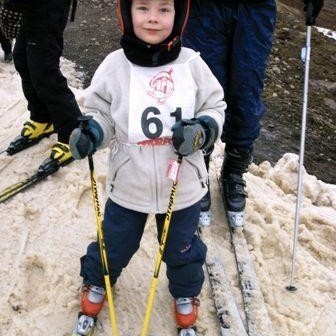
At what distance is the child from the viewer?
2.37 metres

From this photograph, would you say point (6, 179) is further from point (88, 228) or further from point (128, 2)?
point (128, 2)

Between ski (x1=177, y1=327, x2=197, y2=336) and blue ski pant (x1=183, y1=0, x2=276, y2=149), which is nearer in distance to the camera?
ski (x1=177, y1=327, x2=197, y2=336)

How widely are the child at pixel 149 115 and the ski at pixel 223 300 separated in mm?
607

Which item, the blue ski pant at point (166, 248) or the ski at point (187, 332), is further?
the ski at point (187, 332)

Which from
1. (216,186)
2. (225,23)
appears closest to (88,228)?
(216,186)

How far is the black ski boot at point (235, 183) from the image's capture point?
12.0 feet

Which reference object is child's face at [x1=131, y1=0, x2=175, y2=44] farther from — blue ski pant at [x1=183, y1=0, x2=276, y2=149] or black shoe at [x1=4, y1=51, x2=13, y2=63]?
black shoe at [x1=4, y1=51, x2=13, y2=63]

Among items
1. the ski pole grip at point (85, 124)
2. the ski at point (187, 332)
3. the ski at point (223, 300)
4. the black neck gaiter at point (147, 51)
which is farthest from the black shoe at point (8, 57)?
the ski at point (187, 332)

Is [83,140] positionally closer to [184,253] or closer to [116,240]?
[116,240]

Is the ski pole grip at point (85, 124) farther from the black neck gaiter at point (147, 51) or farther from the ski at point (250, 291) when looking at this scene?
the ski at point (250, 291)

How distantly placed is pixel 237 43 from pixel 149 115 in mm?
1122

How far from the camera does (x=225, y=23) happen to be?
3.24 meters

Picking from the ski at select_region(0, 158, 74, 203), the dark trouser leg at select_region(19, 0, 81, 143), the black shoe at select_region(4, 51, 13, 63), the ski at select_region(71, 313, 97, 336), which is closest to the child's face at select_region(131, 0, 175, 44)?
the dark trouser leg at select_region(19, 0, 81, 143)

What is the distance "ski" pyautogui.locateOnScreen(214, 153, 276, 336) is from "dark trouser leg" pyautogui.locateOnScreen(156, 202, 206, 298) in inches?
15.8
